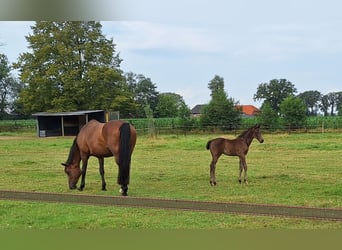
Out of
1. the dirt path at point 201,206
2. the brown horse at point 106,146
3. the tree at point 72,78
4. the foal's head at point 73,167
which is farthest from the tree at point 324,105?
the dirt path at point 201,206

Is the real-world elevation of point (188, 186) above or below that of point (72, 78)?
below

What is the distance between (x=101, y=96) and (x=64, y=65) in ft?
7.87

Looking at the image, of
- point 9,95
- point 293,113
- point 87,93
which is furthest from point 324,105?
point 9,95

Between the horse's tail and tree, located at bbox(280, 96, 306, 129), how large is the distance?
9.53 meters

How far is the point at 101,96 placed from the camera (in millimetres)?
19156

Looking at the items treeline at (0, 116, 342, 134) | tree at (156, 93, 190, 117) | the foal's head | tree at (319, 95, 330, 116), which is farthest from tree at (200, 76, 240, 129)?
the foal's head

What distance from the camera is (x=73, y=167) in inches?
286

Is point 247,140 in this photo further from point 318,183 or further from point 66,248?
point 66,248

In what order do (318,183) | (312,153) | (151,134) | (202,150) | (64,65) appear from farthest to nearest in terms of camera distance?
(151,134)
(64,65)
(202,150)
(312,153)
(318,183)

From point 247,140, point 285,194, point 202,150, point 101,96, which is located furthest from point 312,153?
point 101,96

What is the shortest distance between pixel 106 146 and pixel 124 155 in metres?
1.09

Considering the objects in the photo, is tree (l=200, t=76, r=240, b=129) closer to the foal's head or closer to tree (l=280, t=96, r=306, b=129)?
tree (l=280, t=96, r=306, b=129)

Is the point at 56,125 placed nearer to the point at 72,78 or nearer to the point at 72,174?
the point at 72,78

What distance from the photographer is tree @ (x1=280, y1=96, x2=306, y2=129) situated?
15.2 metres
